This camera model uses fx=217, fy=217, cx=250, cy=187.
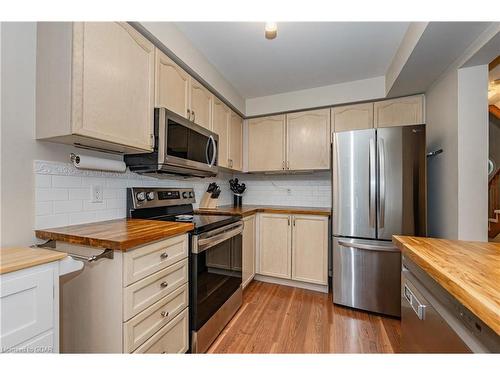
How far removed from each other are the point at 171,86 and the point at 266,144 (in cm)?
149

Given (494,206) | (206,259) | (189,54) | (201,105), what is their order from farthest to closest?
(494,206), (201,105), (189,54), (206,259)

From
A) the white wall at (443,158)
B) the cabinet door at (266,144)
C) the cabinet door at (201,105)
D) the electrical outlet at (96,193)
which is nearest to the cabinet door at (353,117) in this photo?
the white wall at (443,158)

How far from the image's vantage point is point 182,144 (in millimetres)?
1688

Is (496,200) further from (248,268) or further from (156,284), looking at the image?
(156,284)

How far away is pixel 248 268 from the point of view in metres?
2.40

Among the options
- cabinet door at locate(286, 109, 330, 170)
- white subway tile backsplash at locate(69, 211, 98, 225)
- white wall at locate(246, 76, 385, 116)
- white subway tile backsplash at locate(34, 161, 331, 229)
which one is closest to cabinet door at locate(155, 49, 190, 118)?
white subway tile backsplash at locate(34, 161, 331, 229)

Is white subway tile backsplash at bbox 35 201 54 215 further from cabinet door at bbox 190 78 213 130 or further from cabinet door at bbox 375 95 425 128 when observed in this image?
cabinet door at bbox 375 95 425 128

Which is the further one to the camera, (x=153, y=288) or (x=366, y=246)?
(x=366, y=246)

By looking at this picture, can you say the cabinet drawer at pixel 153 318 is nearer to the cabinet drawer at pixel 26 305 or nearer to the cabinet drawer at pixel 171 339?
the cabinet drawer at pixel 171 339

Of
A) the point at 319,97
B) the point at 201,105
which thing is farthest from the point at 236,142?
the point at 319,97

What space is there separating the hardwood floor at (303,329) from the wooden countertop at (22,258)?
1.18m

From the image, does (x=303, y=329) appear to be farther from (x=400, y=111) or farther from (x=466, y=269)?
(x=400, y=111)

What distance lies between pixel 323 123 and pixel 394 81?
0.79 m
